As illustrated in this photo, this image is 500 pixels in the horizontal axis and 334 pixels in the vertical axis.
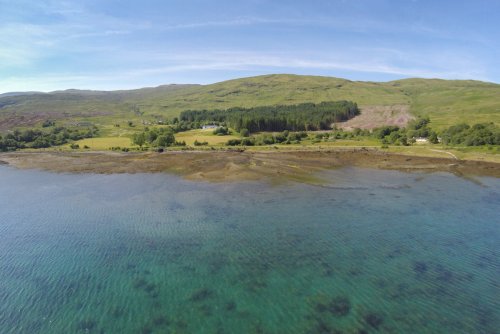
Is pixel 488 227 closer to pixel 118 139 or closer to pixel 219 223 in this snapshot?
pixel 219 223

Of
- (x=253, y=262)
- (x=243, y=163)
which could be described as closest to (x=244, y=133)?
(x=243, y=163)

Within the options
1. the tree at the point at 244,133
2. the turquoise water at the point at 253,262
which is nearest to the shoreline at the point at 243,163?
the turquoise water at the point at 253,262

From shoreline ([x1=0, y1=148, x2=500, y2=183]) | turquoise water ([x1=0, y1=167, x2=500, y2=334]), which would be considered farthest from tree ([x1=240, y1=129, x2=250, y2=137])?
turquoise water ([x1=0, y1=167, x2=500, y2=334])

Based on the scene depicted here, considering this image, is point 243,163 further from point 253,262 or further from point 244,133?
point 244,133

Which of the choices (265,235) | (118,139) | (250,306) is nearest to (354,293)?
(250,306)

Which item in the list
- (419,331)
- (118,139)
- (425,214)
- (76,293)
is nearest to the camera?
(419,331)

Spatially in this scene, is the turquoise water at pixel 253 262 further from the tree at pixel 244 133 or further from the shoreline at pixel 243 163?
the tree at pixel 244 133
